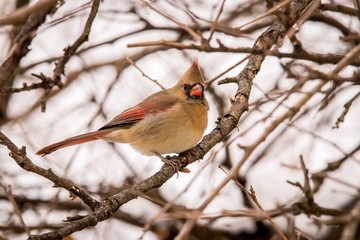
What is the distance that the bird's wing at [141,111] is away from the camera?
475 cm

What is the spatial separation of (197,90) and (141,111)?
0.47m

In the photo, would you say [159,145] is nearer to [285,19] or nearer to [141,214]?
[141,214]

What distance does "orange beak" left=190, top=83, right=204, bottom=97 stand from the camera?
4.67m

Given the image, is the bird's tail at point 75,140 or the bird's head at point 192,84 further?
the bird's head at point 192,84

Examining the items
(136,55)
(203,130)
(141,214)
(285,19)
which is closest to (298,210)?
(203,130)

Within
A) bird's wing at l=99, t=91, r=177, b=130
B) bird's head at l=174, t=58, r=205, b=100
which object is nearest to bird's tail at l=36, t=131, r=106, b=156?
bird's wing at l=99, t=91, r=177, b=130

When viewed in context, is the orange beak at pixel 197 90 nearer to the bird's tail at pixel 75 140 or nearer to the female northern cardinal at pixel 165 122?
the female northern cardinal at pixel 165 122

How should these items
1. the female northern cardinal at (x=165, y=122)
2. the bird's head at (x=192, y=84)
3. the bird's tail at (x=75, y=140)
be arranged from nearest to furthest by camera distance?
the bird's tail at (x=75, y=140) < the female northern cardinal at (x=165, y=122) < the bird's head at (x=192, y=84)

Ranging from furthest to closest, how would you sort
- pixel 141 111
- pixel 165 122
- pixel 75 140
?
1. pixel 141 111
2. pixel 165 122
3. pixel 75 140

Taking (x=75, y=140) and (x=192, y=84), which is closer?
(x=75, y=140)

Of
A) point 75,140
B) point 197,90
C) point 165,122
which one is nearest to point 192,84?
point 197,90

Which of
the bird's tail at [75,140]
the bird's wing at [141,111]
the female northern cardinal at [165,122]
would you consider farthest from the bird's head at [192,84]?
the bird's tail at [75,140]

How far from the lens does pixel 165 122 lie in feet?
15.1

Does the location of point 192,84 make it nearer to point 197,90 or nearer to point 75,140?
point 197,90
